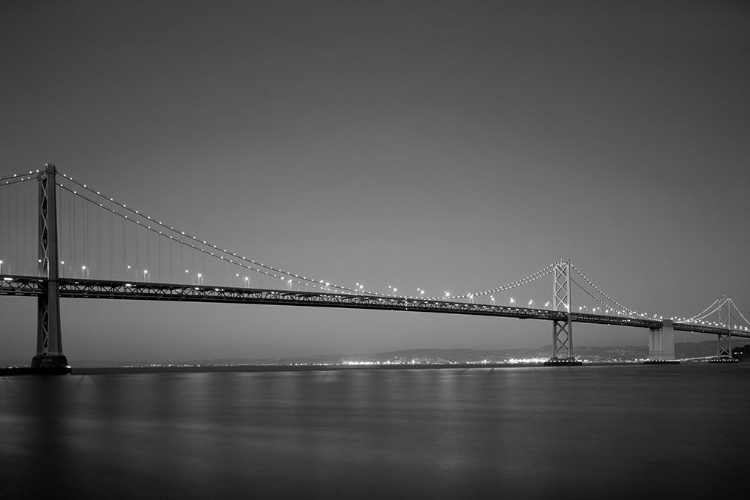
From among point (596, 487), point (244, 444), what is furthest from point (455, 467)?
point (244, 444)

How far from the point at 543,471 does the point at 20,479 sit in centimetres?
763

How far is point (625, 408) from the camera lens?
74.2 feet

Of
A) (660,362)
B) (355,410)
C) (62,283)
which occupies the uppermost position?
(62,283)

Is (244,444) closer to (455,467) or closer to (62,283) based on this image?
(455,467)

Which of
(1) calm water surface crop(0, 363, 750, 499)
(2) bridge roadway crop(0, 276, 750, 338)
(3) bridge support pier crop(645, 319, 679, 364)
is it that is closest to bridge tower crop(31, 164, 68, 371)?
(2) bridge roadway crop(0, 276, 750, 338)

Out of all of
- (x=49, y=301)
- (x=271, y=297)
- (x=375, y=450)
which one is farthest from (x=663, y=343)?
(x=375, y=450)

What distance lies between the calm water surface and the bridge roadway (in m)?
26.1

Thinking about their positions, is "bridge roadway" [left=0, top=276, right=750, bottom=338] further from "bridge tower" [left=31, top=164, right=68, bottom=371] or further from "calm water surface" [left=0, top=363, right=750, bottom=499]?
"calm water surface" [left=0, top=363, right=750, bottom=499]

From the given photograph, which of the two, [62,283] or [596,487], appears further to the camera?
[62,283]

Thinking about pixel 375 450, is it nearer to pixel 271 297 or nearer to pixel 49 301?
pixel 49 301

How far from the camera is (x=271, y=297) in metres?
63.7

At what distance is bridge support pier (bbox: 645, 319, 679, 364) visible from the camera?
93188mm

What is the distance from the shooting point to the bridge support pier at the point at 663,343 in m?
93.2

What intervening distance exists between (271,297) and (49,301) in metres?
21.1
